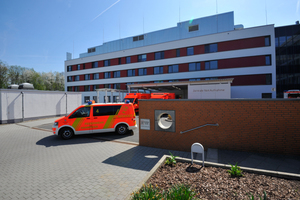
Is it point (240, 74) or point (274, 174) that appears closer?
point (274, 174)

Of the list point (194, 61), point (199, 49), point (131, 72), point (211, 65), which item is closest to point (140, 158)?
point (211, 65)

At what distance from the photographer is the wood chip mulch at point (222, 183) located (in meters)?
3.05

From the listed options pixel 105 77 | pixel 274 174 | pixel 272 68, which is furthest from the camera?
pixel 105 77

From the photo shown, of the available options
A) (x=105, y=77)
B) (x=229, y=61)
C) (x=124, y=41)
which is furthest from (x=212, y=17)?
(x=105, y=77)

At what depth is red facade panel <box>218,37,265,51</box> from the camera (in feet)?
73.2

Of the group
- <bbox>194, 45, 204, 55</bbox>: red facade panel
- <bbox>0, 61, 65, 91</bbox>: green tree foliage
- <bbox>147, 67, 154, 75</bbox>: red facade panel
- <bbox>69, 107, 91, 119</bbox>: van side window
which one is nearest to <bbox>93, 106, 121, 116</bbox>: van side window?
<bbox>69, 107, 91, 119</bbox>: van side window

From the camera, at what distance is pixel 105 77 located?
120ft

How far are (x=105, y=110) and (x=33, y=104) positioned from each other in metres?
11.9

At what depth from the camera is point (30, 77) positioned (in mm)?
Answer: 50906

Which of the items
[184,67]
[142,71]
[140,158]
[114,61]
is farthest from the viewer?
[114,61]

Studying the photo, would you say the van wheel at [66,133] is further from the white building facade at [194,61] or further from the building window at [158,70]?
the building window at [158,70]

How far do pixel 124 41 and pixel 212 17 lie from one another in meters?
21.7

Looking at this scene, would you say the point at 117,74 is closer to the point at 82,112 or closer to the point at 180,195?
the point at 82,112

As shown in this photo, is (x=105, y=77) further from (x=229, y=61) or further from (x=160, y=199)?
(x=160, y=199)
